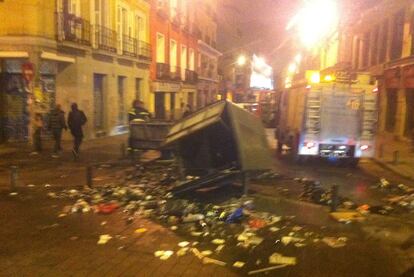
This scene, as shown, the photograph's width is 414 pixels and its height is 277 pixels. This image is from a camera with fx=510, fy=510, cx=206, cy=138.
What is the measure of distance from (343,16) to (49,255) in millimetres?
32954

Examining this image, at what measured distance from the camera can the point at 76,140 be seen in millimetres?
15672

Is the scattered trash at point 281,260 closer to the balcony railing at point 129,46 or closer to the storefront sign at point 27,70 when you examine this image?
the storefront sign at point 27,70

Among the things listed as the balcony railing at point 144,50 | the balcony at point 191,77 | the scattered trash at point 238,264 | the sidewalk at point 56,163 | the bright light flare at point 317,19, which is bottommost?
the sidewalk at point 56,163

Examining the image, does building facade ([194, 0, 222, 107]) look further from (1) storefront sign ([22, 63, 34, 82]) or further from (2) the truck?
(2) the truck

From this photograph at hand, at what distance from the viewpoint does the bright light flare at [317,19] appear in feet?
113

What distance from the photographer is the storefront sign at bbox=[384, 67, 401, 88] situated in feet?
78.9

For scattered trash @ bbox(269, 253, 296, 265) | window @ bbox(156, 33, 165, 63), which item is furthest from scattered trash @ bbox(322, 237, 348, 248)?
window @ bbox(156, 33, 165, 63)

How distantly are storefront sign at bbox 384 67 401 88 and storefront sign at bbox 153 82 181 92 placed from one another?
1353 centimetres

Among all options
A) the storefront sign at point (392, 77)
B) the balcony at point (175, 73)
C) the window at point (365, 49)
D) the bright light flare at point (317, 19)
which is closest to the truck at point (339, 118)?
the storefront sign at point (392, 77)

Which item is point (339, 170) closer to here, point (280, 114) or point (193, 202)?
point (280, 114)

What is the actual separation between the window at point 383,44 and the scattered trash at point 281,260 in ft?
75.7

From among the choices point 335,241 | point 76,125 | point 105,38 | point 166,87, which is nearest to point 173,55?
point 166,87

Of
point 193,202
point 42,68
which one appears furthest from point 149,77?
point 193,202

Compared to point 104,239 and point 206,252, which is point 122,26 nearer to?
point 104,239
